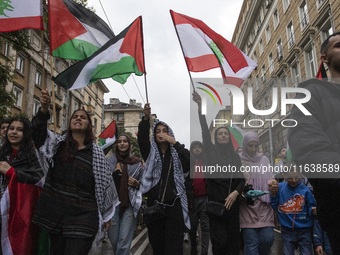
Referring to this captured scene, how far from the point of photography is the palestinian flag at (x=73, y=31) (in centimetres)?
441

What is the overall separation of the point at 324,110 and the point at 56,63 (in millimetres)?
32141

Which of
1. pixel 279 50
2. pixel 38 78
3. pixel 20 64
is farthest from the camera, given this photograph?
pixel 38 78

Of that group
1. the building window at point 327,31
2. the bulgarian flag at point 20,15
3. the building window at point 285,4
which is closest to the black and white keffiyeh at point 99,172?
the bulgarian flag at point 20,15

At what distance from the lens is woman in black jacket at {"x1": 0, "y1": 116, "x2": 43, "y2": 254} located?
9.80 ft

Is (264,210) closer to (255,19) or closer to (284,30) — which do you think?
(284,30)

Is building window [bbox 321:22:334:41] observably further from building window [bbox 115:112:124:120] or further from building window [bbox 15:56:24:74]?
building window [bbox 115:112:124:120]

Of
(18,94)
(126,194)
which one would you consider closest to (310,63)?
(126,194)

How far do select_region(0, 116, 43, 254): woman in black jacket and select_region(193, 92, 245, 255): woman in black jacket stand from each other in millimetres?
1958

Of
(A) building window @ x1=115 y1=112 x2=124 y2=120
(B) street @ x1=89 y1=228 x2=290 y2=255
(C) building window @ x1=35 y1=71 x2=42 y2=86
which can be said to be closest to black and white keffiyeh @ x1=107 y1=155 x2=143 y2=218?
(B) street @ x1=89 y1=228 x2=290 y2=255

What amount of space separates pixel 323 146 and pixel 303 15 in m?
20.9

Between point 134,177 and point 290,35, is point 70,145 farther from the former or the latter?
point 290,35

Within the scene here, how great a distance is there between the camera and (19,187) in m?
3.17

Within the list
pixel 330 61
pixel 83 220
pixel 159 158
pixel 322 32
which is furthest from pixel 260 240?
pixel 322 32

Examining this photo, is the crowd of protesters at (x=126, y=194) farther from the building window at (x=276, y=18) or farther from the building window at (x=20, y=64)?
the building window at (x=276, y=18)
